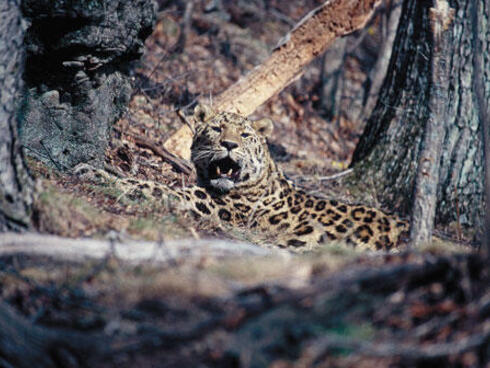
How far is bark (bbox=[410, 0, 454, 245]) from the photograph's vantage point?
5219 mm

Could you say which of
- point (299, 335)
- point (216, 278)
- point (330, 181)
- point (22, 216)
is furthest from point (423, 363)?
point (330, 181)

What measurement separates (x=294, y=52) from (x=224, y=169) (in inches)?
105

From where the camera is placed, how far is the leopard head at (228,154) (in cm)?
716

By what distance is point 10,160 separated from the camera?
14.9 ft

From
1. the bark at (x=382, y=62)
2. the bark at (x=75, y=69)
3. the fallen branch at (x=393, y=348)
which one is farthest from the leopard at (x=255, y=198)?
the bark at (x=382, y=62)

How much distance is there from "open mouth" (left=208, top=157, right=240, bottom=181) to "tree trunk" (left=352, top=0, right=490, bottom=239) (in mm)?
2336

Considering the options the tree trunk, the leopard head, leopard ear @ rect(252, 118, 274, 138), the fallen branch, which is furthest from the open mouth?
the fallen branch

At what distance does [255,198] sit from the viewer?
285 inches

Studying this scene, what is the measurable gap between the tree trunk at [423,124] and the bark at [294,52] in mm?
801

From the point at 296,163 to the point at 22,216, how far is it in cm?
709

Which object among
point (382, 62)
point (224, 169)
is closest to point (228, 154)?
point (224, 169)

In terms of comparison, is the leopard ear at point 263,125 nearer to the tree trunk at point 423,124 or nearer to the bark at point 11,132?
the tree trunk at point 423,124

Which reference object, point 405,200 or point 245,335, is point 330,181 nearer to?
point 405,200

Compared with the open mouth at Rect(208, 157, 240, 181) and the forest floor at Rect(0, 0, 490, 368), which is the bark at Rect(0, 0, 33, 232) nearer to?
the forest floor at Rect(0, 0, 490, 368)
